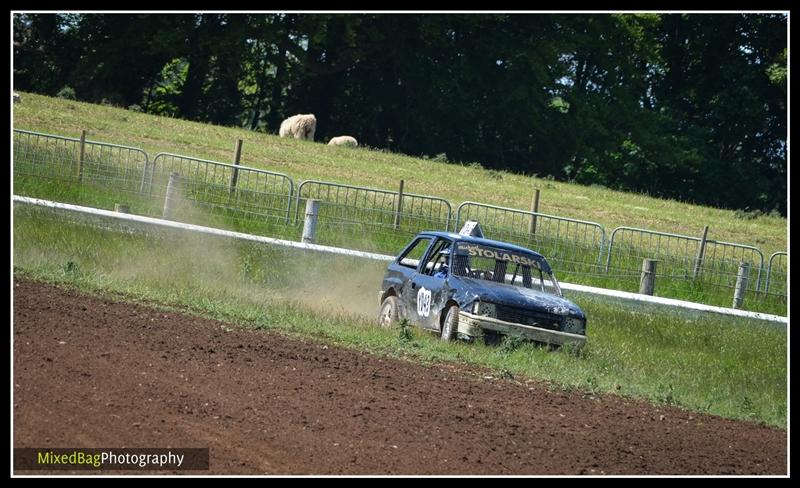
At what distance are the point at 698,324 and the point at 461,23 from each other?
3628cm

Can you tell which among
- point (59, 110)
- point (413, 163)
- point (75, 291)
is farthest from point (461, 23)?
point (75, 291)

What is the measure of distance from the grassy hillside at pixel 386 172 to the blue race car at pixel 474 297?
41.8 feet

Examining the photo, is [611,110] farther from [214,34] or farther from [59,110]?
[59,110]

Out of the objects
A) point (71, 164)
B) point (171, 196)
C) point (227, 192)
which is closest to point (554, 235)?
point (227, 192)

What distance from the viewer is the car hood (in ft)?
43.8

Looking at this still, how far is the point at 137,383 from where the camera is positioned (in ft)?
29.1

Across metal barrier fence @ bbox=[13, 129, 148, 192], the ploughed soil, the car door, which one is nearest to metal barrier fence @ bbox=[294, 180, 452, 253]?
metal barrier fence @ bbox=[13, 129, 148, 192]

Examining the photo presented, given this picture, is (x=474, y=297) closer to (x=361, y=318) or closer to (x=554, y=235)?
(x=361, y=318)

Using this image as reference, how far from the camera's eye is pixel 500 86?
50.5 metres

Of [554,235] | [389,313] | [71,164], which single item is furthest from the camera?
[71,164]

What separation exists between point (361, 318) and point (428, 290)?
1086 millimetres

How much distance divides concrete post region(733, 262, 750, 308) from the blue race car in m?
6.45

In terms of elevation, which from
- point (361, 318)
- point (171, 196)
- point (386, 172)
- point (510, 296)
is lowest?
point (361, 318)

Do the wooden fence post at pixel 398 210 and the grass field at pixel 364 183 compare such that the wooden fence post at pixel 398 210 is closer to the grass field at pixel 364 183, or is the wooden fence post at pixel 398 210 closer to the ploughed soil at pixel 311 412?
the grass field at pixel 364 183
